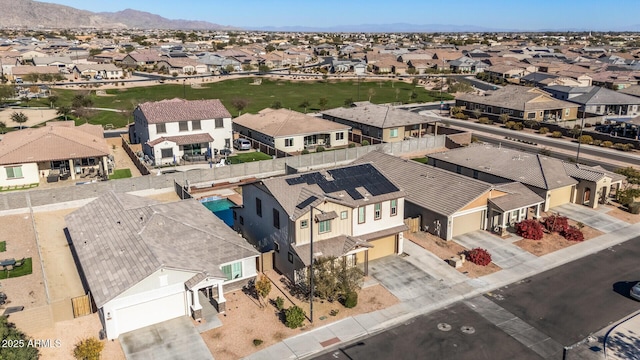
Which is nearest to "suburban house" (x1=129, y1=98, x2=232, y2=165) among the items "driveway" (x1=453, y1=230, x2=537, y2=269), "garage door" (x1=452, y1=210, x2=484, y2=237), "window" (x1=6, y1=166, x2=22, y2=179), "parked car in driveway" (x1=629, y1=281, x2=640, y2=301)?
"window" (x1=6, y1=166, x2=22, y2=179)

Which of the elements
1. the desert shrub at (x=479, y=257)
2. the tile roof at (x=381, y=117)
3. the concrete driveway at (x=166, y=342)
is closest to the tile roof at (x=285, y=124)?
the tile roof at (x=381, y=117)

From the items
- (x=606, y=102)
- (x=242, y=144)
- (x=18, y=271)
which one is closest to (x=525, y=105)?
(x=606, y=102)

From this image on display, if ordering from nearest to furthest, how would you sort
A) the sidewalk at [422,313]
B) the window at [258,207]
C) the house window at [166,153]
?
1. the sidewalk at [422,313]
2. the window at [258,207]
3. the house window at [166,153]

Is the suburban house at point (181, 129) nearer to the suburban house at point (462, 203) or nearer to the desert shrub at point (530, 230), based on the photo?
the suburban house at point (462, 203)

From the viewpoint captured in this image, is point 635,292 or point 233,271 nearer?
point 635,292

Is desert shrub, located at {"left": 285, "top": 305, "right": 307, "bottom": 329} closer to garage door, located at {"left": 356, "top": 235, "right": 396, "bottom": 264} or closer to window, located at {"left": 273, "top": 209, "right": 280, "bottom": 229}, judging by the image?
window, located at {"left": 273, "top": 209, "right": 280, "bottom": 229}

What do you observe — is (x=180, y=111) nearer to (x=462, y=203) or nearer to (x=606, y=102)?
(x=462, y=203)
